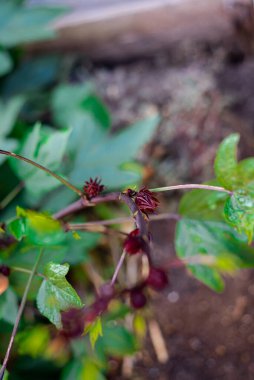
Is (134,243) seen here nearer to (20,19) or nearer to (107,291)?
(107,291)

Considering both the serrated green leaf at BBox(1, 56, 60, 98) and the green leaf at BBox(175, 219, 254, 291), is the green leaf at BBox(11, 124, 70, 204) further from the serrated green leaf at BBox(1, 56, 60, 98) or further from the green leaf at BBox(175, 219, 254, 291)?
the serrated green leaf at BBox(1, 56, 60, 98)

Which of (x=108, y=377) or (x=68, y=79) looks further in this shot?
(x=68, y=79)

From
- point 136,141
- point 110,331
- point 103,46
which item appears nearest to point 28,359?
point 110,331

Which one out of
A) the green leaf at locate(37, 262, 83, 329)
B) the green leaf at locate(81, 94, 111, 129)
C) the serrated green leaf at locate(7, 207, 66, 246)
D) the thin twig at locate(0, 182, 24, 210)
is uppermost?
the green leaf at locate(81, 94, 111, 129)

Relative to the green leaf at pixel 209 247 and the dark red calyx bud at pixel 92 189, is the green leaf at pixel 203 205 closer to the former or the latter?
the green leaf at pixel 209 247

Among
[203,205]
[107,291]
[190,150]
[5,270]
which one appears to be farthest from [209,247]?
[190,150]

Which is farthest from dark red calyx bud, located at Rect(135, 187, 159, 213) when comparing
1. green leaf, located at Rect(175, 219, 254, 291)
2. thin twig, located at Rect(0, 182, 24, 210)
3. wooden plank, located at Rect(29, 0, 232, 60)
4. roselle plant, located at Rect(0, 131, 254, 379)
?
wooden plank, located at Rect(29, 0, 232, 60)

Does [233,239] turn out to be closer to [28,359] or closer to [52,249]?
[52,249]
